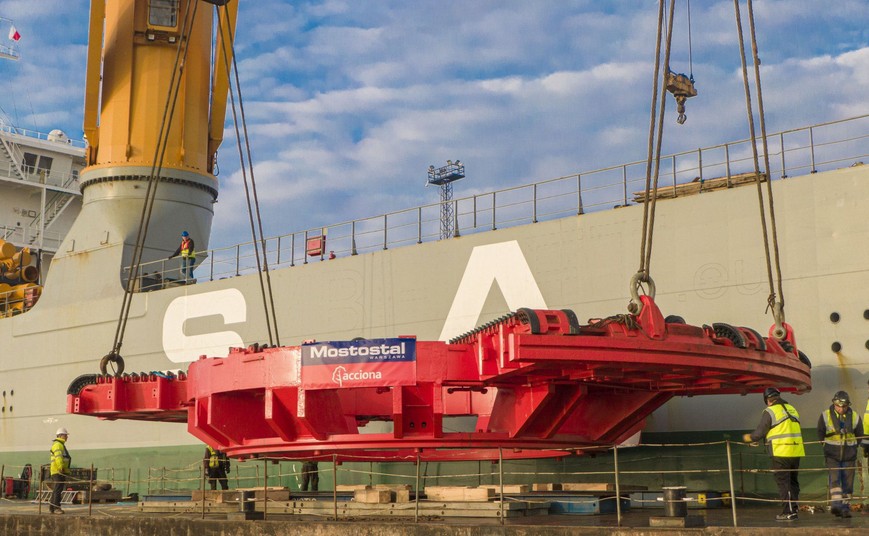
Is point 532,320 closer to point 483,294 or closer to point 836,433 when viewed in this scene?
point 836,433

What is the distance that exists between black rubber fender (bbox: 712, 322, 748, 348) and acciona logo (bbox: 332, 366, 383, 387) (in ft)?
14.4

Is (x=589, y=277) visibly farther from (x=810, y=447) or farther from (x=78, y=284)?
(x=78, y=284)

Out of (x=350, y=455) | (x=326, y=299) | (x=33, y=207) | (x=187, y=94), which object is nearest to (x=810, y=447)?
(x=350, y=455)

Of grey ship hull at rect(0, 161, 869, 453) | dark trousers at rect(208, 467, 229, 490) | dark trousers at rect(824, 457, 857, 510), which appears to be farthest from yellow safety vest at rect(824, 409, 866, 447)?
dark trousers at rect(208, 467, 229, 490)

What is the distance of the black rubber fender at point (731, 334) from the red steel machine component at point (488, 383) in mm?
18

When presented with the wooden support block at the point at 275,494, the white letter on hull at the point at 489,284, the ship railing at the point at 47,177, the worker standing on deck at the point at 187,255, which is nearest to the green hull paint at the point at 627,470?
the wooden support block at the point at 275,494

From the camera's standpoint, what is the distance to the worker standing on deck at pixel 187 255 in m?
26.1

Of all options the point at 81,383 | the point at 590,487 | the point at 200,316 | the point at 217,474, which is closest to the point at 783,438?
the point at 590,487

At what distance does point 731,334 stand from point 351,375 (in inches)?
194

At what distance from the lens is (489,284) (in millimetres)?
19531

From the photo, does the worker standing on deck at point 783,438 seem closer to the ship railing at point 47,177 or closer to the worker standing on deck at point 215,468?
the worker standing on deck at point 215,468

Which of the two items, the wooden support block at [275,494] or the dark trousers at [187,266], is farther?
the dark trousers at [187,266]

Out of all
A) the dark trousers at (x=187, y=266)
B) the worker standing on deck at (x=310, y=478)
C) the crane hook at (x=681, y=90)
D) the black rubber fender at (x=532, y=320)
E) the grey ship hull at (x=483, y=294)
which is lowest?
the worker standing on deck at (x=310, y=478)

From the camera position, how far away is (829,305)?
15234 millimetres
